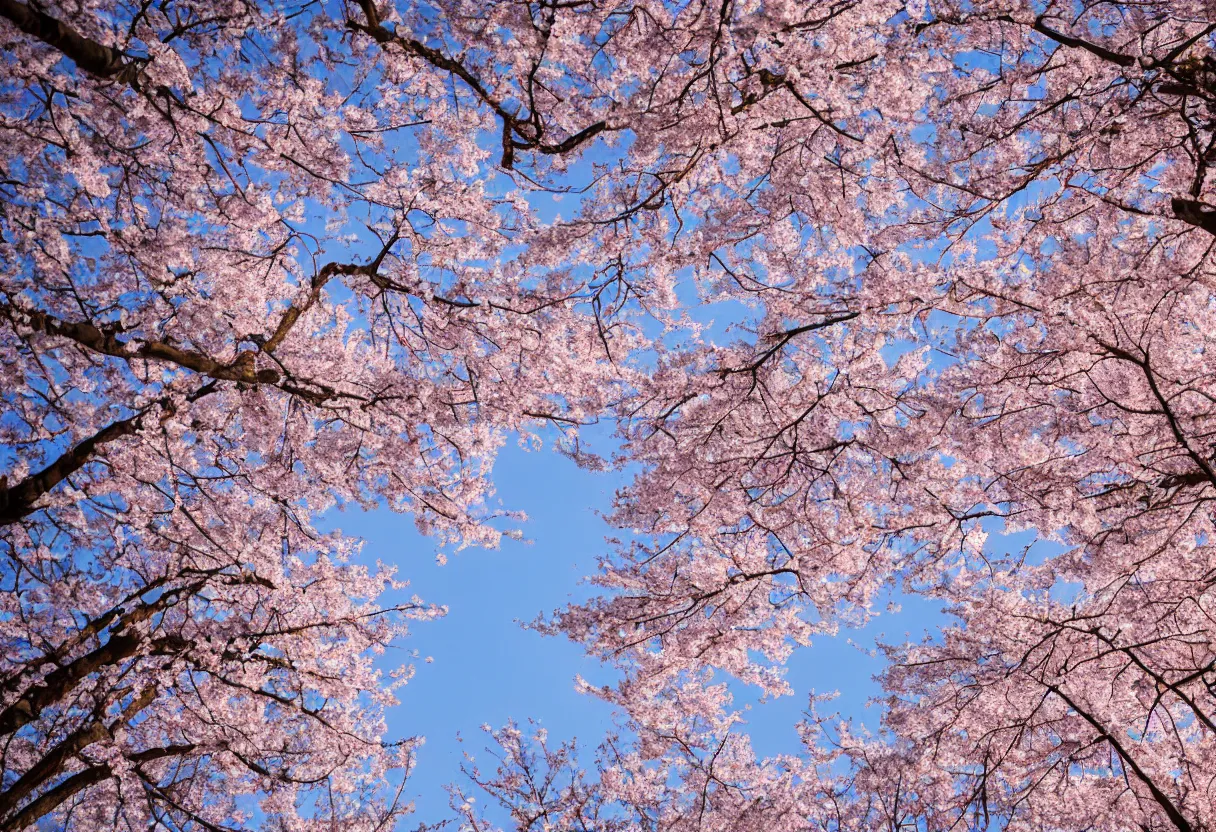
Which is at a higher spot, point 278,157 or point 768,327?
point 278,157

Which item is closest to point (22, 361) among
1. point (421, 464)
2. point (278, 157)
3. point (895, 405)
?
point (278, 157)

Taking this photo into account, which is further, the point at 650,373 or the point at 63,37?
the point at 650,373

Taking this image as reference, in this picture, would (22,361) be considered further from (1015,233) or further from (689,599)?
(1015,233)

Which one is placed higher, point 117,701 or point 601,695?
point 601,695

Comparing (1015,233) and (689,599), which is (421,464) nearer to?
(689,599)

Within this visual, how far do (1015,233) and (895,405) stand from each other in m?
1.85

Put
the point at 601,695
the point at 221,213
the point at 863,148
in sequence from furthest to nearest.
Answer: the point at 601,695 < the point at 221,213 < the point at 863,148

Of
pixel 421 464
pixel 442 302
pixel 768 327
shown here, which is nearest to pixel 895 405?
pixel 768 327

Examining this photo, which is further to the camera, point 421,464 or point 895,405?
point 421,464

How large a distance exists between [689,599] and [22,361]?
673 centimetres

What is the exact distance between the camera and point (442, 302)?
23.6ft

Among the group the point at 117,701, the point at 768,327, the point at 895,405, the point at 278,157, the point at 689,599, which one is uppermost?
the point at 278,157

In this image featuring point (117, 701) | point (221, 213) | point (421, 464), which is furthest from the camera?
point (421, 464)

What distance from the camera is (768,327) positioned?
23.9 feet
